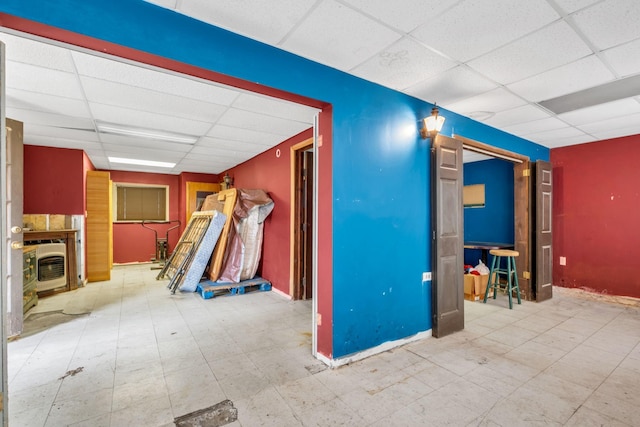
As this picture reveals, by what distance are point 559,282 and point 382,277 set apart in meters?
4.30

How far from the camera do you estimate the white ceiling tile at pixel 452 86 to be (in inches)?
105

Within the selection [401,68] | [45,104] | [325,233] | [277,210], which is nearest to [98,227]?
[45,104]

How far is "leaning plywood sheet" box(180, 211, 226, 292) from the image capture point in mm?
4973

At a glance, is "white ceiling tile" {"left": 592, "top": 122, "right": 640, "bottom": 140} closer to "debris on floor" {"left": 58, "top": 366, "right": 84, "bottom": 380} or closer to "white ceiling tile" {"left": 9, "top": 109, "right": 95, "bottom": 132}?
"debris on floor" {"left": 58, "top": 366, "right": 84, "bottom": 380}

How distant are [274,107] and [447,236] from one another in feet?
8.03

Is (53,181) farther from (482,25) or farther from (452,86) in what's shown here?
(482,25)

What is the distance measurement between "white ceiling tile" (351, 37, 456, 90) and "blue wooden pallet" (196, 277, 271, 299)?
3.79 metres

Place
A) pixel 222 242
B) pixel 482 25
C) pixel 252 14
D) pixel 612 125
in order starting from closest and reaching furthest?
pixel 252 14, pixel 482 25, pixel 612 125, pixel 222 242

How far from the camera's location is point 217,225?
17.1 feet

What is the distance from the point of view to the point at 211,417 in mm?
1885

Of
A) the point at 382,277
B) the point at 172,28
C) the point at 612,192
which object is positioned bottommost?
the point at 382,277

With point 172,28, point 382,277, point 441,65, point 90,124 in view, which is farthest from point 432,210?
point 90,124

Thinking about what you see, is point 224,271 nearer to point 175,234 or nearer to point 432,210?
point 432,210

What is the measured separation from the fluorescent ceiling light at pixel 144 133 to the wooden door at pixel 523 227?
5263mm
